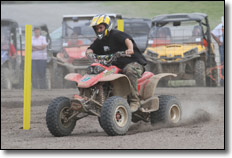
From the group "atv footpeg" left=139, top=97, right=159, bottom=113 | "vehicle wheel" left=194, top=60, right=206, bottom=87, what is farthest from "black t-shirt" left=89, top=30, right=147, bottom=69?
"vehicle wheel" left=194, top=60, right=206, bottom=87

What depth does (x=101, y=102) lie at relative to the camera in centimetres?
738

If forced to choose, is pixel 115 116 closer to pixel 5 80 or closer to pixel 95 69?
pixel 95 69

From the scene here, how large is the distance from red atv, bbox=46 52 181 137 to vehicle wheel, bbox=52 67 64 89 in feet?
21.2

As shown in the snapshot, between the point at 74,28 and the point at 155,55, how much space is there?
325 cm

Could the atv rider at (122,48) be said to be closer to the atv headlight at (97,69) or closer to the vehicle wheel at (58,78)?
the atv headlight at (97,69)

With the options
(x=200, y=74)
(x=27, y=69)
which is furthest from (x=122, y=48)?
(x=200, y=74)

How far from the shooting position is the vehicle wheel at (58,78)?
14141 mm

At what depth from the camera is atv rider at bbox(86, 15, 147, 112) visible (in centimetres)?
749

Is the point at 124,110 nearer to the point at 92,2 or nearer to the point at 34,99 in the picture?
the point at 34,99

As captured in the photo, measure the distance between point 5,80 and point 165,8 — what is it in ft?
19.5

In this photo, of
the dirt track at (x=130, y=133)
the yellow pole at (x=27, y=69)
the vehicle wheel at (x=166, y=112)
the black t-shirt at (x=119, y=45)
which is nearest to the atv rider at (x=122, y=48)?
the black t-shirt at (x=119, y=45)

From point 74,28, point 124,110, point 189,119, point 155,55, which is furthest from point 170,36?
point 124,110

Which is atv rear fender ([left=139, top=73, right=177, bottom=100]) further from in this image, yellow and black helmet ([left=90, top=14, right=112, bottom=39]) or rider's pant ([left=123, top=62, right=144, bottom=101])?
yellow and black helmet ([left=90, top=14, right=112, bottom=39])

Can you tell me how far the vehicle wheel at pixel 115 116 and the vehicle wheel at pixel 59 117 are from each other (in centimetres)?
68
